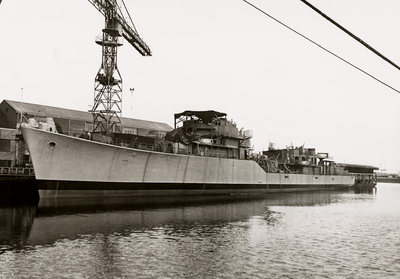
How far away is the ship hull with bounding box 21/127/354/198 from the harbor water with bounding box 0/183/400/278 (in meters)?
4.03

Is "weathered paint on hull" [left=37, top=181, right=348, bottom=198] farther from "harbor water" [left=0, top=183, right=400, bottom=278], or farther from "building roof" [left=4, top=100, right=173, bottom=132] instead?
"building roof" [left=4, top=100, right=173, bottom=132]

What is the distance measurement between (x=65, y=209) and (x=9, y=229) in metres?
6.68

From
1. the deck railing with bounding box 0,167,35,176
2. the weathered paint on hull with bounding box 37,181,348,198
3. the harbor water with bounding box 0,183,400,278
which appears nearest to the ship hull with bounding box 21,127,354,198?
the weathered paint on hull with bounding box 37,181,348,198

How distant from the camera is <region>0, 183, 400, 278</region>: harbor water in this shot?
10273 millimetres

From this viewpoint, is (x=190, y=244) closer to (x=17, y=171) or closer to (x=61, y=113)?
(x=17, y=171)

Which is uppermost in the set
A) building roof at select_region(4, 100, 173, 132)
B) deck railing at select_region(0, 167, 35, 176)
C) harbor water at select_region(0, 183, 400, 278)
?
building roof at select_region(4, 100, 173, 132)

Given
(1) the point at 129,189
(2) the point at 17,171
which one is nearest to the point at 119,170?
(1) the point at 129,189

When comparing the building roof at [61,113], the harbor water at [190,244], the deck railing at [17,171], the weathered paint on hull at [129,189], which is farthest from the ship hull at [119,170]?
the building roof at [61,113]

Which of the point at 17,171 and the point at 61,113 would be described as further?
the point at 61,113

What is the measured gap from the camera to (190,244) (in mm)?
13438

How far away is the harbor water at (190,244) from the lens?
33.7 feet

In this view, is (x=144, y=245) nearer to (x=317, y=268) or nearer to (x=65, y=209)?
(x=317, y=268)

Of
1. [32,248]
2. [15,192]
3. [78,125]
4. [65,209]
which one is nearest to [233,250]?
[32,248]

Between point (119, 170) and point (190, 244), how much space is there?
16.2 m
